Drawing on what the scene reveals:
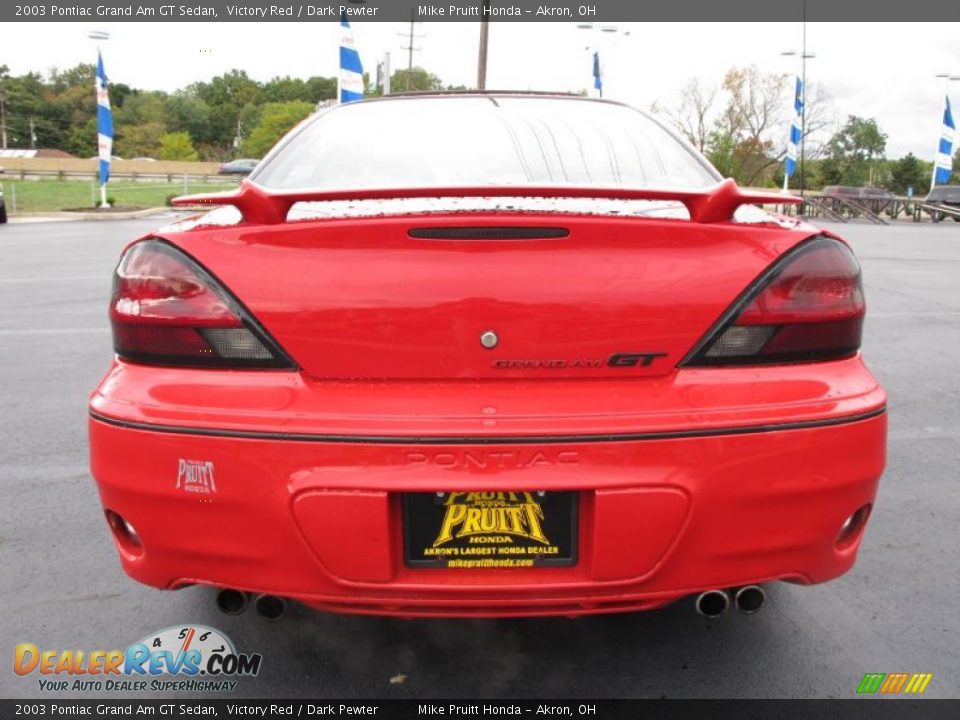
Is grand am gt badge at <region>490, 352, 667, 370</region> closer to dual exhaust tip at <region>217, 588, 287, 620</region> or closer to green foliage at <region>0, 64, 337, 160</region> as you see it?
dual exhaust tip at <region>217, 588, 287, 620</region>

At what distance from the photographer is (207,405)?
1.77 meters

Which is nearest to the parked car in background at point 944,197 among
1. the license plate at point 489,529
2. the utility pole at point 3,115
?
the license plate at point 489,529

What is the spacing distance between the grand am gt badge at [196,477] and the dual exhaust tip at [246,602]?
29 cm

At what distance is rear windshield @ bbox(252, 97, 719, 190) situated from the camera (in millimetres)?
2375

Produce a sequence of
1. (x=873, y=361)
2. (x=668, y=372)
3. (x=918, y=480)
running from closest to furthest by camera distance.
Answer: (x=668, y=372) → (x=918, y=480) → (x=873, y=361)

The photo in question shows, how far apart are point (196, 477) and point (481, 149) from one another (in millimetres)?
1284

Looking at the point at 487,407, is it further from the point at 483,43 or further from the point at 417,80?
the point at 417,80

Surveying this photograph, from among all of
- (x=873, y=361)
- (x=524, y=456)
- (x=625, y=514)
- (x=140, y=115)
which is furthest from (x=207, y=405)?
(x=140, y=115)

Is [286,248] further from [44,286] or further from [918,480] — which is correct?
[44,286]

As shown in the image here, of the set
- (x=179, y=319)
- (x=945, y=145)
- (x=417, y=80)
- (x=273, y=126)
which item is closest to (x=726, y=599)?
(x=179, y=319)

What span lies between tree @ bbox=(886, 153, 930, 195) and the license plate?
3222 inches

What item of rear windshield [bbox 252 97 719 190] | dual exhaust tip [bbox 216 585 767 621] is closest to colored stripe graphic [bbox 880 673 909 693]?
dual exhaust tip [bbox 216 585 767 621]

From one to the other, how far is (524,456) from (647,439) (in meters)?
0.25

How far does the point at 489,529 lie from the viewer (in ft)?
5.68
